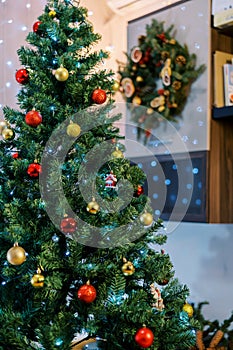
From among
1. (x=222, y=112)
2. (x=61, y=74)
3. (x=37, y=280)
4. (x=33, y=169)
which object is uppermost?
(x=222, y=112)

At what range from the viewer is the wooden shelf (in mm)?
1976

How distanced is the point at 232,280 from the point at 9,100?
4.39ft

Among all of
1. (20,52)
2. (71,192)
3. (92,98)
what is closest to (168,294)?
(71,192)

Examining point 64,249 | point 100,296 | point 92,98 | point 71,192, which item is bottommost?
point 100,296

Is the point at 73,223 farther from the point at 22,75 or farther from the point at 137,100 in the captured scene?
the point at 137,100

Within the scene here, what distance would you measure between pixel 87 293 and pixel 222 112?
1147 millimetres

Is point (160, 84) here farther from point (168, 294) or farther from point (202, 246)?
point (168, 294)

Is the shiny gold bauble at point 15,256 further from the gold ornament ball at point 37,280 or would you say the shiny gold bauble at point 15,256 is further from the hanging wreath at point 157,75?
the hanging wreath at point 157,75

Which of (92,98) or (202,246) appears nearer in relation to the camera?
(92,98)

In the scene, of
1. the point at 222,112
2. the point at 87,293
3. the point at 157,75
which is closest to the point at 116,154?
the point at 87,293

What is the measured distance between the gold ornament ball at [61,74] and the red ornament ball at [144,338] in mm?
627

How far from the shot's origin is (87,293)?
1.10 metres

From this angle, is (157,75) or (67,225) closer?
(67,225)

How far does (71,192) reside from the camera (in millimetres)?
1218
